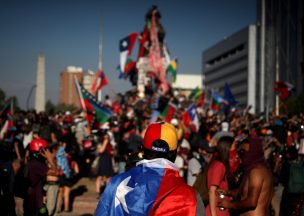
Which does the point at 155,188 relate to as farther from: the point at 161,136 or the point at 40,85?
the point at 40,85

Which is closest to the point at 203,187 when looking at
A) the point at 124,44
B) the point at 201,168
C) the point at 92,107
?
the point at 201,168

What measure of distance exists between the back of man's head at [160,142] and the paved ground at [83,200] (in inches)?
309

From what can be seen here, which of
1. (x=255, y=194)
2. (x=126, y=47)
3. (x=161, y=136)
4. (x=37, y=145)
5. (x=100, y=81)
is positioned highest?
(x=126, y=47)

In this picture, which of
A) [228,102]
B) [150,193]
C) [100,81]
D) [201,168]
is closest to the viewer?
[150,193]

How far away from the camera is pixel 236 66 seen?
404 ft

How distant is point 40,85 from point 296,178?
27.7 m

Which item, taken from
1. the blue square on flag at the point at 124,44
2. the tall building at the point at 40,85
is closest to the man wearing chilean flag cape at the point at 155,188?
the tall building at the point at 40,85

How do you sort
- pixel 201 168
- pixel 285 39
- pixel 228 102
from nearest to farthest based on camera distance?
pixel 201 168 < pixel 228 102 < pixel 285 39

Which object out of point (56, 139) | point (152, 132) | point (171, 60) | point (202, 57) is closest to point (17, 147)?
point (56, 139)

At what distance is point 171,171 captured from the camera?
3180 millimetres

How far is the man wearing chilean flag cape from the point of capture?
10.0 ft

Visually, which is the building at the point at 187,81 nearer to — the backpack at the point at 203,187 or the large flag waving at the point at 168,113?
the large flag waving at the point at 168,113

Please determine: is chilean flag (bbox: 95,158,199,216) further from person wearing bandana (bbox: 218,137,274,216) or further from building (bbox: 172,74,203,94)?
building (bbox: 172,74,203,94)

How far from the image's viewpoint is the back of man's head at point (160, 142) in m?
3.17
